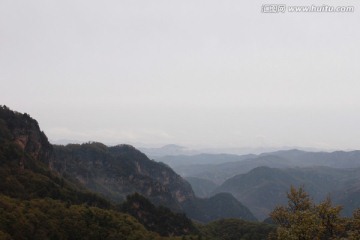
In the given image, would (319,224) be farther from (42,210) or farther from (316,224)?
(42,210)

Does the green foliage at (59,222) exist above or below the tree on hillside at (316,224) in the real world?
below

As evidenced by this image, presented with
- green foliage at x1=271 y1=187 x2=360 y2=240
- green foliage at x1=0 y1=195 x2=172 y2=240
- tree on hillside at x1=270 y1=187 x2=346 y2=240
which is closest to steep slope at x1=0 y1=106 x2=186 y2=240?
green foliage at x1=0 y1=195 x2=172 y2=240

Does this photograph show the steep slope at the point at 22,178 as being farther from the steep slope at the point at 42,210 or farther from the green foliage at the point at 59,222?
the green foliage at the point at 59,222

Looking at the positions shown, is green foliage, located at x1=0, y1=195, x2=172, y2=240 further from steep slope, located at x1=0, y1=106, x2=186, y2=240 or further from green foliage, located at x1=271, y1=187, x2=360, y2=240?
green foliage, located at x1=271, y1=187, x2=360, y2=240

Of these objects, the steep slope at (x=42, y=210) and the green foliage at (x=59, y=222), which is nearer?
the green foliage at (x=59, y=222)

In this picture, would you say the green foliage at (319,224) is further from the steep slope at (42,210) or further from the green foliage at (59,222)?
the green foliage at (59,222)

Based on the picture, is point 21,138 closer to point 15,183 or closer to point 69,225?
point 15,183

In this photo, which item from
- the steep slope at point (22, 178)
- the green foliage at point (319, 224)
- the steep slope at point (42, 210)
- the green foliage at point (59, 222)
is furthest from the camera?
the steep slope at point (22, 178)

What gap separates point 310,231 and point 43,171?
161 meters

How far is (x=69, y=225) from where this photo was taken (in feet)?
417

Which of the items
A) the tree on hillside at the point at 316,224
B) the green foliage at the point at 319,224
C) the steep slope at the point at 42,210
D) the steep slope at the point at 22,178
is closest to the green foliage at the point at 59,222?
the steep slope at the point at 42,210

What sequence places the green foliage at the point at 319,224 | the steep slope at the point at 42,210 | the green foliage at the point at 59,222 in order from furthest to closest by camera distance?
1. the steep slope at the point at 42,210
2. the green foliage at the point at 59,222
3. the green foliage at the point at 319,224

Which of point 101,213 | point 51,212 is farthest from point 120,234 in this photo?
point 51,212

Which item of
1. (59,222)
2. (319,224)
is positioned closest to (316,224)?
(319,224)
